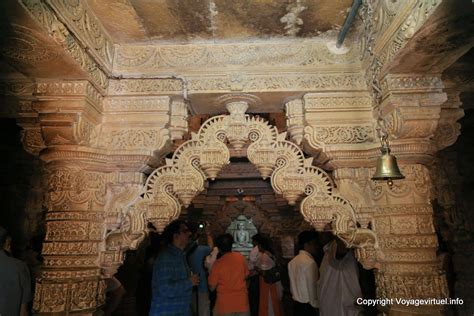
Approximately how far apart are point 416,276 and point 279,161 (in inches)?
54.9

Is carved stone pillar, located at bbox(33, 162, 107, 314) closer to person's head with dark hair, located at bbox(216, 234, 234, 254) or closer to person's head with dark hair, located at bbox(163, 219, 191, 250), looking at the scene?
person's head with dark hair, located at bbox(163, 219, 191, 250)

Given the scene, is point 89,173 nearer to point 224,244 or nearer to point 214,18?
point 214,18

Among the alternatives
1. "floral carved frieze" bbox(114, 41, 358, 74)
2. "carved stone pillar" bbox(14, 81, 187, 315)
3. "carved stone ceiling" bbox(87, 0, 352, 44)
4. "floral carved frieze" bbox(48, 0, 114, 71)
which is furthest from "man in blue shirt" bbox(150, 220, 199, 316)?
"carved stone ceiling" bbox(87, 0, 352, 44)

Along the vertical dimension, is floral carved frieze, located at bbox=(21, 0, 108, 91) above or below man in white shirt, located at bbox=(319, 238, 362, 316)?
above

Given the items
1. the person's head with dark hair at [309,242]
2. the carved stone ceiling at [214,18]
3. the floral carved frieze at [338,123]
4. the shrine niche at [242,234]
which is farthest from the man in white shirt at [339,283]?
the shrine niche at [242,234]

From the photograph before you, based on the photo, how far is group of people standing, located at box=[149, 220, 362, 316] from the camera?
3295 millimetres

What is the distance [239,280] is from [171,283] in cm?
98

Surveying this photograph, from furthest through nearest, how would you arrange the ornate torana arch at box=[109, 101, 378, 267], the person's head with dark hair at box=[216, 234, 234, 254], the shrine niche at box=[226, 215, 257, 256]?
the shrine niche at box=[226, 215, 257, 256] → the person's head with dark hair at box=[216, 234, 234, 254] → the ornate torana arch at box=[109, 101, 378, 267]

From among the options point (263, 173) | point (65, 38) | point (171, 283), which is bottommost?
point (171, 283)

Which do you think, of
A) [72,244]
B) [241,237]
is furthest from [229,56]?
[241,237]

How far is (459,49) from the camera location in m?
1.83

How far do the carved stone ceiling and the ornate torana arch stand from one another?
0.77 m

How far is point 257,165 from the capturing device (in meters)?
2.68

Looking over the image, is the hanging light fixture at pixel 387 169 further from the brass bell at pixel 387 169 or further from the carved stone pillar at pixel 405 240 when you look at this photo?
the carved stone pillar at pixel 405 240
